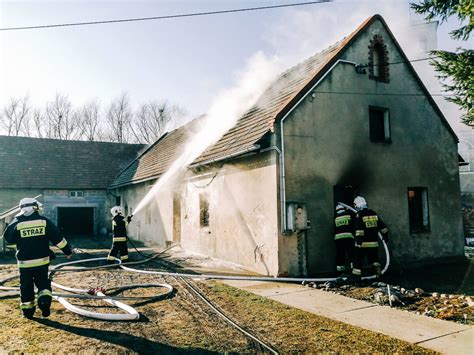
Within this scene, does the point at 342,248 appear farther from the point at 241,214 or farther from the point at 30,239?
the point at 30,239

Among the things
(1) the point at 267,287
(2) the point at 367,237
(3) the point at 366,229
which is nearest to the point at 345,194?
(3) the point at 366,229

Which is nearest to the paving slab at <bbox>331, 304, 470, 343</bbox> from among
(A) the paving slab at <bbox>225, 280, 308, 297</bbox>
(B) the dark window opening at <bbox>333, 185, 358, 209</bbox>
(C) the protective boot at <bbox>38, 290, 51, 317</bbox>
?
(A) the paving slab at <bbox>225, 280, 308, 297</bbox>

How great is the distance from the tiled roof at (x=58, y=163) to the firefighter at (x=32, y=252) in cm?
1799

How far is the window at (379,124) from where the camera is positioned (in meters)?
11.2

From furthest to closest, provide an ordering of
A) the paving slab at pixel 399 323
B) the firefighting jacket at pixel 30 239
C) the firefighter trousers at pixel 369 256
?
the firefighter trousers at pixel 369 256 → the firefighting jacket at pixel 30 239 → the paving slab at pixel 399 323

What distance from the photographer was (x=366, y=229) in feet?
28.8

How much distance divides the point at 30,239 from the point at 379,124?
993cm

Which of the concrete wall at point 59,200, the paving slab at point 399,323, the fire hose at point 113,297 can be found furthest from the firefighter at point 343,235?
the concrete wall at point 59,200

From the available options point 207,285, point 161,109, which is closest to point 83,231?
point 207,285

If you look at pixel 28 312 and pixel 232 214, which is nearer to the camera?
pixel 28 312

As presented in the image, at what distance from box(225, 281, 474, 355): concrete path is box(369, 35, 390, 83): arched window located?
730 cm

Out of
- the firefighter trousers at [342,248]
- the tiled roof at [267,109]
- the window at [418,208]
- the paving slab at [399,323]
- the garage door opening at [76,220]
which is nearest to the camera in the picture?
the paving slab at [399,323]

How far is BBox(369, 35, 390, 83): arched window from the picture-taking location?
11.3m

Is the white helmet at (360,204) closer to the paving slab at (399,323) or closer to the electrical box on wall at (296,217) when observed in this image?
the electrical box on wall at (296,217)
